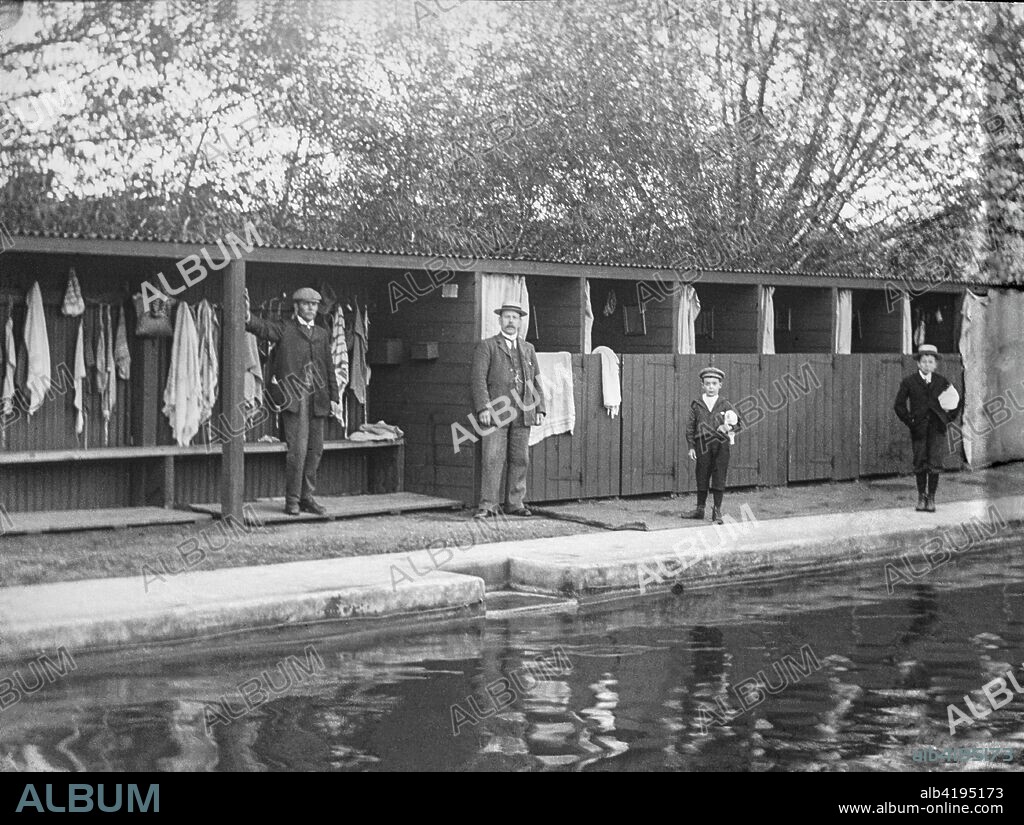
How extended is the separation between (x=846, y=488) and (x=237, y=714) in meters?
13.8

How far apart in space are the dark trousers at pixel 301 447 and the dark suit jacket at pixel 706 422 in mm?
4036

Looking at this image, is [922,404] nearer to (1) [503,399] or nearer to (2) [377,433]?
(1) [503,399]

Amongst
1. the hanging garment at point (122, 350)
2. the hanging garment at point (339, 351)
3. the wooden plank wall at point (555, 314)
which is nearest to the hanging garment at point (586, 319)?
the wooden plank wall at point (555, 314)

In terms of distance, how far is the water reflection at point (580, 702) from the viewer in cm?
742

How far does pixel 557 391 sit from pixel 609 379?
2.60 ft

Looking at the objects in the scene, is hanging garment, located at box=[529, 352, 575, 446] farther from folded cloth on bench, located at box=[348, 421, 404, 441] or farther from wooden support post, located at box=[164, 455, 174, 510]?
wooden support post, located at box=[164, 455, 174, 510]

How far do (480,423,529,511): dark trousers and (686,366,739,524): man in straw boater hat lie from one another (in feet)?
6.06

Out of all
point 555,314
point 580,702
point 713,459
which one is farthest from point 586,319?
point 580,702

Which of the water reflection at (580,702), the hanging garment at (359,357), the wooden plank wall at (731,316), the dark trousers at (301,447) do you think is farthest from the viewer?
the wooden plank wall at (731,316)

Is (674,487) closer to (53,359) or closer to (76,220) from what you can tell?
(53,359)

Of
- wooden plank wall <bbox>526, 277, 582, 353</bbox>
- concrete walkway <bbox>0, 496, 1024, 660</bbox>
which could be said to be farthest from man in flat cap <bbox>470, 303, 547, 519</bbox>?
concrete walkway <bbox>0, 496, 1024, 660</bbox>

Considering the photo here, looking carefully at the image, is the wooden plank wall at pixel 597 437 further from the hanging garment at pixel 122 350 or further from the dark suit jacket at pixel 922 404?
the hanging garment at pixel 122 350

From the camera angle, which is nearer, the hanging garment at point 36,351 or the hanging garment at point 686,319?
the hanging garment at point 36,351

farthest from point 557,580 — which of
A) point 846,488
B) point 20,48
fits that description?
point 20,48
